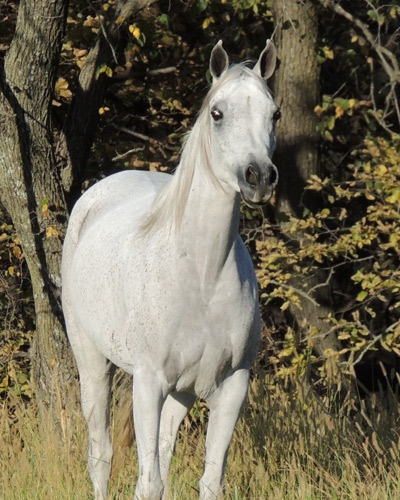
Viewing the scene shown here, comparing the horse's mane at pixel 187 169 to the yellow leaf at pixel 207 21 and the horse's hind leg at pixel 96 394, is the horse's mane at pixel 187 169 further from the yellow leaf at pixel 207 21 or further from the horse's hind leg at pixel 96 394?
the yellow leaf at pixel 207 21

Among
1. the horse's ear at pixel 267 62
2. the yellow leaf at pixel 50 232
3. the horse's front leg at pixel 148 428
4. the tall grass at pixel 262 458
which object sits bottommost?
the tall grass at pixel 262 458

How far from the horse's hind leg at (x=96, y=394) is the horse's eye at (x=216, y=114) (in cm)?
167

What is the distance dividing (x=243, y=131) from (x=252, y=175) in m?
0.21

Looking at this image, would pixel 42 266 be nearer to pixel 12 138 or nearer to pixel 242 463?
pixel 12 138

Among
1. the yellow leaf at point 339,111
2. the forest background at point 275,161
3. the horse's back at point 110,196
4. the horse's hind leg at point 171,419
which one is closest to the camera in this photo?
the horse's hind leg at point 171,419

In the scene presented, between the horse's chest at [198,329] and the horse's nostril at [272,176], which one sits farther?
the horse's chest at [198,329]

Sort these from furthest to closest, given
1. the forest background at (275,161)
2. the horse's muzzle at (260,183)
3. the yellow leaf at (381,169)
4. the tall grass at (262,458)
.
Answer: the yellow leaf at (381,169), the forest background at (275,161), the tall grass at (262,458), the horse's muzzle at (260,183)

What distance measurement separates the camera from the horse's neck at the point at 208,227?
3.79m

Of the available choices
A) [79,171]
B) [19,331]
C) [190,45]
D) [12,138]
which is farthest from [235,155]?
[190,45]

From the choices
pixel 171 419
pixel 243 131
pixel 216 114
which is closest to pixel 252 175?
pixel 243 131

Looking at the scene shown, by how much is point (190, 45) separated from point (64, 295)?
368 centimetres

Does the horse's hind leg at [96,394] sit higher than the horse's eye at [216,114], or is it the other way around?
the horse's eye at [216,114]

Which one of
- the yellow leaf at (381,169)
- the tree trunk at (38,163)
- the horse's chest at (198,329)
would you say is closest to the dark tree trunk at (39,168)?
the tree trunk at (38,163)

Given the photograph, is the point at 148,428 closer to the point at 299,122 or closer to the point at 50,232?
the point at 50,232
